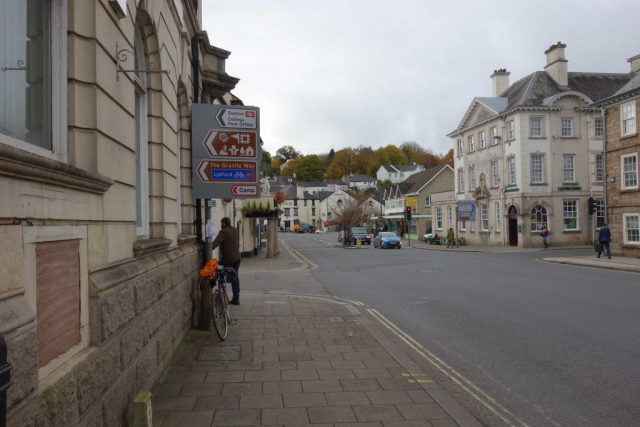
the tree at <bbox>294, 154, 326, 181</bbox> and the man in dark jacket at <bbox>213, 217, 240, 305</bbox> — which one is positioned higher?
the tree at <bbox>294, 154, 326, 181</bbox>

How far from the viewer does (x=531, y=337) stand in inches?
310

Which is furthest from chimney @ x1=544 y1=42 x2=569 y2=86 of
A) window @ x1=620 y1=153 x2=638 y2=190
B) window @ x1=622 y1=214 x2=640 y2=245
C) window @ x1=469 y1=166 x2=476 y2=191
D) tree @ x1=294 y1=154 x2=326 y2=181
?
tree @ x1=294 y1=154 x2=326 y2=181

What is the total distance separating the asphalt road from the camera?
500cm

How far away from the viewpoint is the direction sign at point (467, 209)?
43688mm

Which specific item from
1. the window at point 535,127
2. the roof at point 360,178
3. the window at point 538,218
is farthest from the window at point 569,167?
the roof at point 360,178

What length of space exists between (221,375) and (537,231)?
35873 millimetres

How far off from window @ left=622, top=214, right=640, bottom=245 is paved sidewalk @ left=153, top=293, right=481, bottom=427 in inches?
856

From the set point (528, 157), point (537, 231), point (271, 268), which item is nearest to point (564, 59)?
point (528, 157)

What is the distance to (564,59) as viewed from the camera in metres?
39.9

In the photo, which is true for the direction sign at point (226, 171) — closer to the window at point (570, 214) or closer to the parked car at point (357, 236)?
the window at point (570, 214)

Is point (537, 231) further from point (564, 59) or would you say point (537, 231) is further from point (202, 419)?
point (202, 419)

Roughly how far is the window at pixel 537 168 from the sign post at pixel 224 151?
109 feet

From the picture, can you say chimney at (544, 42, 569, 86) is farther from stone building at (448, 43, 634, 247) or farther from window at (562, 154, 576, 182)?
window at (562, 154, 576, 182)

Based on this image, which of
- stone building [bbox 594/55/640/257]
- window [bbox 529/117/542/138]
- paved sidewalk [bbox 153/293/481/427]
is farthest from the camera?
window [bbox 529/117/542/138]
